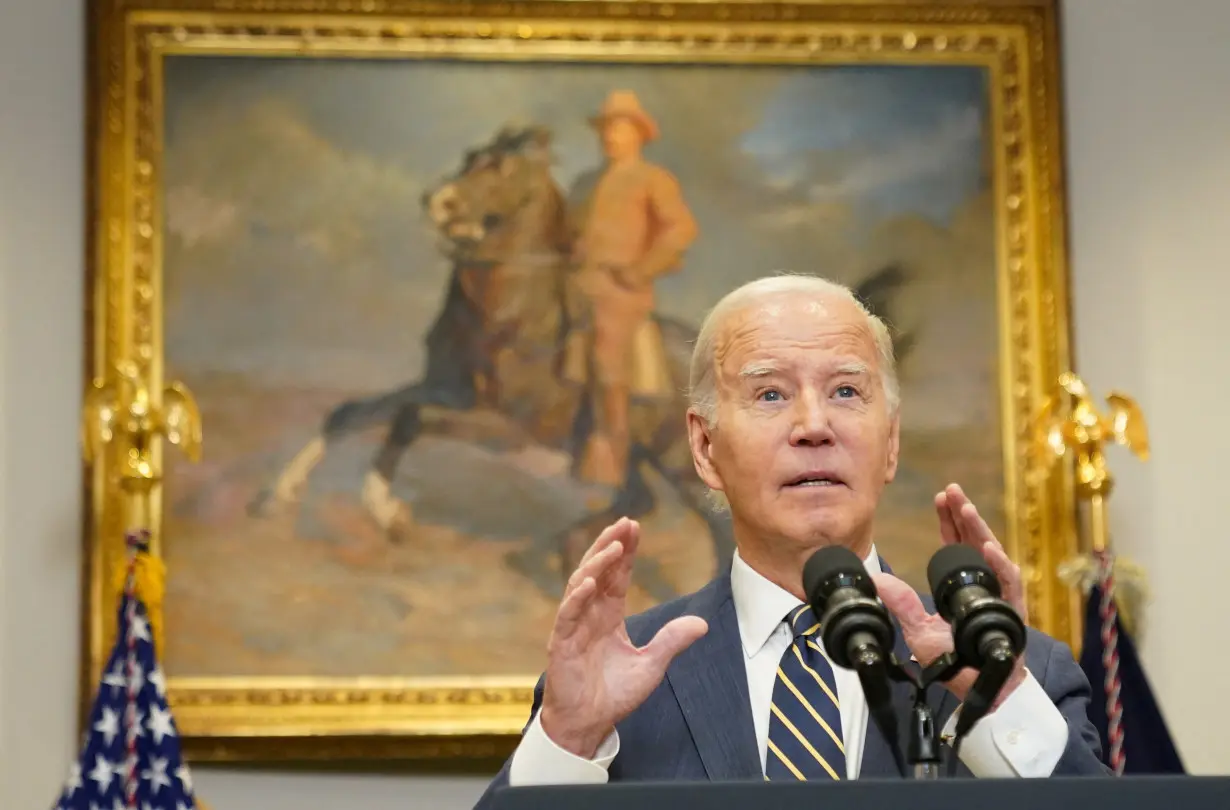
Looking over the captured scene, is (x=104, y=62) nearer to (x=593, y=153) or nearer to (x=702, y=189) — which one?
(x=593, y=153)

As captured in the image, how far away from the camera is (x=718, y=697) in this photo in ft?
9.73

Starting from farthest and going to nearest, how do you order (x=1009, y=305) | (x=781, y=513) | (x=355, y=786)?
(x=1009, y=305) → (x=355, y=786) → (x=781, y=513)

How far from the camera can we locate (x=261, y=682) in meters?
5.61

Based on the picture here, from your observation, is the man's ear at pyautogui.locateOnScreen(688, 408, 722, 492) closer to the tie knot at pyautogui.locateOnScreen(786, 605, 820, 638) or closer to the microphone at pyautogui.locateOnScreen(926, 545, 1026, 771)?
the tie knot at pyautogui.locateOnScreen(786, 605, 820, 638)

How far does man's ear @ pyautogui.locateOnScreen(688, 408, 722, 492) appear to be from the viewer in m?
3.34

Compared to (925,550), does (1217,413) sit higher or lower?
higher

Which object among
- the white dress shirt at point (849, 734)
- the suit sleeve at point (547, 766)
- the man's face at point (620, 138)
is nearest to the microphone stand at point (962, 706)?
the white dress shirt at point (849, 734)

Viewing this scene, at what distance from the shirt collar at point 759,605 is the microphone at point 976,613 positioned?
78 cm

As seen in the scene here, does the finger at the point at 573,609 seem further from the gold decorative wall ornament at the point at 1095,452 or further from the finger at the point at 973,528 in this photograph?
the gold decorative wall ornament at the point at 1095,452

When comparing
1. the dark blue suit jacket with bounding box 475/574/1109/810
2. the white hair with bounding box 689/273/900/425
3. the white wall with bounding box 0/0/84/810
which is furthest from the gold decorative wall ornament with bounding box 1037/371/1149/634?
the white wall with bounding box 0/0/84/810

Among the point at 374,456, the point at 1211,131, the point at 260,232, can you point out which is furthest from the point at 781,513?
the point at 1211,131

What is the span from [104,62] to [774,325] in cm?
349

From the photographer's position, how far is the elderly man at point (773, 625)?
272 cm

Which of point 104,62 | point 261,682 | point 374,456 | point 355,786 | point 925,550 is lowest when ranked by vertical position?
point 355,786
